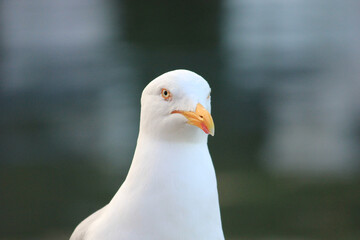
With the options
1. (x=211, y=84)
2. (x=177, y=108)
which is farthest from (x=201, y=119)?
(x=211, y=84)

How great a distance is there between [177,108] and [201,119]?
8cm

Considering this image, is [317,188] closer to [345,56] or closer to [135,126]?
[345,56]

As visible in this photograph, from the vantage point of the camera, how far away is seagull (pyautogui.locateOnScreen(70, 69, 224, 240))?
1.24m

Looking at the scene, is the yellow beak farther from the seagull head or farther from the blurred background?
the blurred background

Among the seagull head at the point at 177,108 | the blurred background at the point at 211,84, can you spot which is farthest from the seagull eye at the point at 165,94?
the blurred background at the point at 211,84

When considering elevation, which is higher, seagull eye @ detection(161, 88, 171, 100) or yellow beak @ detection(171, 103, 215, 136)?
seagull eye @ detection(161, 88, 171, 100)

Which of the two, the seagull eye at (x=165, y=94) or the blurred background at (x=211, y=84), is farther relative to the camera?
the blurred background at (x=211, y=84)

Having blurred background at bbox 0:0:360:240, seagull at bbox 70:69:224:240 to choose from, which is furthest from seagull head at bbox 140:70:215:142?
blurred background at bbox 0:0:360:240

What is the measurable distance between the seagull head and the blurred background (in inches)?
94.8

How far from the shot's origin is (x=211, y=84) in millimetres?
3881

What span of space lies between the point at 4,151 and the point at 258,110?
1.89m

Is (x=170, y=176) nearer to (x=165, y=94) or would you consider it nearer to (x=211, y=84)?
(x=165, y=94)

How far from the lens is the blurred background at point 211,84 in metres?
3.74

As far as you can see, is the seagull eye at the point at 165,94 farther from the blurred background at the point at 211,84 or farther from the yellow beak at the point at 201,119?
the blurred background at the point at 211,84
